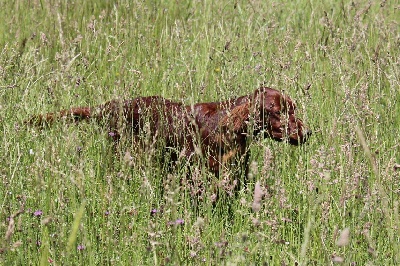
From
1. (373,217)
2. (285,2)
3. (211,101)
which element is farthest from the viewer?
(285,2)

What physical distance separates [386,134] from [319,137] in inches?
13.6

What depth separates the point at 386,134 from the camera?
3.29 m

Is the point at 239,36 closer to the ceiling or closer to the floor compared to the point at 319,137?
closer to the ceiling

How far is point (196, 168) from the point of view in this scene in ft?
7.20

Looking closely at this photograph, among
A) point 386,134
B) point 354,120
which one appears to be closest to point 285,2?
point 386,134

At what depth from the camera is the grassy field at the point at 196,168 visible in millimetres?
2064

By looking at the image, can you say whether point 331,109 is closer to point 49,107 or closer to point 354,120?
point 354,120

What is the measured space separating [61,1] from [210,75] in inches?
70.7

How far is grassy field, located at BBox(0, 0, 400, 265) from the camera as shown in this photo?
2064mm

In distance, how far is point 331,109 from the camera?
364 cm

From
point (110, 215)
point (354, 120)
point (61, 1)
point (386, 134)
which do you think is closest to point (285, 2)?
point (61, 1)

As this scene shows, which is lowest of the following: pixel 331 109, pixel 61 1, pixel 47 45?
pixel 331 109

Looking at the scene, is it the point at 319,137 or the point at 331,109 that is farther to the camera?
the point at 331,109

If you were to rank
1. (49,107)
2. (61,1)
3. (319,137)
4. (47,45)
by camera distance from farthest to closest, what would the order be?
(61,1), (47,45), (49,107), (319,137)
